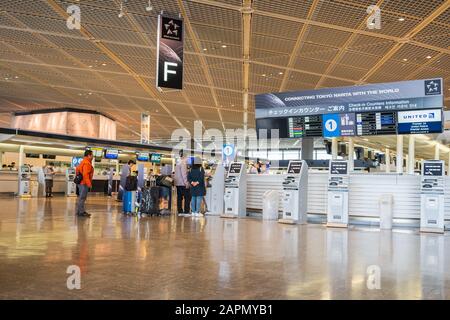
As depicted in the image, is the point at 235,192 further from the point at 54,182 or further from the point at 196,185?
the point at 54,182

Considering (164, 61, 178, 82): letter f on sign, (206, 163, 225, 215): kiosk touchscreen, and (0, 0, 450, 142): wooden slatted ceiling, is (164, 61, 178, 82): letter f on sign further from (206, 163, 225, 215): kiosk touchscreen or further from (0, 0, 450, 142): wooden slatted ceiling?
(206, 163, 225, 215): kiosk touchscreen

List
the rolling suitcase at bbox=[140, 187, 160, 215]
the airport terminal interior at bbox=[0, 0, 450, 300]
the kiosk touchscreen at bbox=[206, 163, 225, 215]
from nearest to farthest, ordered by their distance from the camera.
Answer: the airport terminal interior at bbox=[0, 0, 450, 300] < the rolling suitcase at bbox=[140, 187, 160, 215] < the kiosk touchscreen at bbox=[206, 163, 225, 215]

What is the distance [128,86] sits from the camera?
1767cm

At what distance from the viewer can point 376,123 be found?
10.2 m

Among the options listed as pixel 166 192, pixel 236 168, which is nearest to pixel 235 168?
pixel 236 168

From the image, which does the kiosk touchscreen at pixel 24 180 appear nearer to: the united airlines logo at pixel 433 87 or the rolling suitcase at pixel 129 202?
the rolling suitcase at pixel 129 202

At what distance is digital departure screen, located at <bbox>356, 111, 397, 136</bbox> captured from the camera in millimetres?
9984

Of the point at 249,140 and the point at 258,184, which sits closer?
the point at 258,184

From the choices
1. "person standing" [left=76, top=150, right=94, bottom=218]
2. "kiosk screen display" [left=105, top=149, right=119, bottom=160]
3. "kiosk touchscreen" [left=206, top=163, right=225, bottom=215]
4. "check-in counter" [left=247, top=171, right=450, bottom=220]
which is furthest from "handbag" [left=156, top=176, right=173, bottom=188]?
"kiosk screen display" [left=105, top=149, right=119, bottom=160]

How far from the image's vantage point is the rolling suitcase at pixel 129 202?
39.3ft

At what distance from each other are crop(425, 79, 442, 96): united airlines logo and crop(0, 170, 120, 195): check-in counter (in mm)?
17346
